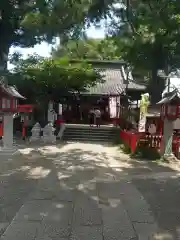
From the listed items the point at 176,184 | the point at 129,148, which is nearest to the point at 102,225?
the point at 176,184

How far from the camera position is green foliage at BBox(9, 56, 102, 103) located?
2017cm

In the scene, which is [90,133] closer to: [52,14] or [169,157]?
[169,157]

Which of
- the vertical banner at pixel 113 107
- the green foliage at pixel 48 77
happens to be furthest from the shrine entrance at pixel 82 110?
the green foliage at pixel 48 77

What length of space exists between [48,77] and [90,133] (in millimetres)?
4606

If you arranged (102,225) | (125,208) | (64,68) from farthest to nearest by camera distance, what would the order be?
(64,68) < (125,208) < (102,225)

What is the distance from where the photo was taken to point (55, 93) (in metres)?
21.4

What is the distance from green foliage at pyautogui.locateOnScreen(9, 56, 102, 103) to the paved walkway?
901cm

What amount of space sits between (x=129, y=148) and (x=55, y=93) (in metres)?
8.27

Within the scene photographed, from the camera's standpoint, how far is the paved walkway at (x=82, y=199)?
16.5 ft

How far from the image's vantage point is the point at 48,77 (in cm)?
2008

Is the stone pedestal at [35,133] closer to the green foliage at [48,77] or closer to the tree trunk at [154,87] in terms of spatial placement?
the green foliage at [48,77]

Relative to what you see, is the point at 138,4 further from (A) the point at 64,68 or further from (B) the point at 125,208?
(A) the point at 64,68

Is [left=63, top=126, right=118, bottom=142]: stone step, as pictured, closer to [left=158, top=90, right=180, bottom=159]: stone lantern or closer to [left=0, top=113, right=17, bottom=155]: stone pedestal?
[left=0, top=113, right=17, bottom=155]: stone pedestal

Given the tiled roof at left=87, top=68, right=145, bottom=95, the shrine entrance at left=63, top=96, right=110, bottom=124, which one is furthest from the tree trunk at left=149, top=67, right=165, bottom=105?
the shrine entrance at left=63, top=96, right=110, bottom=124
